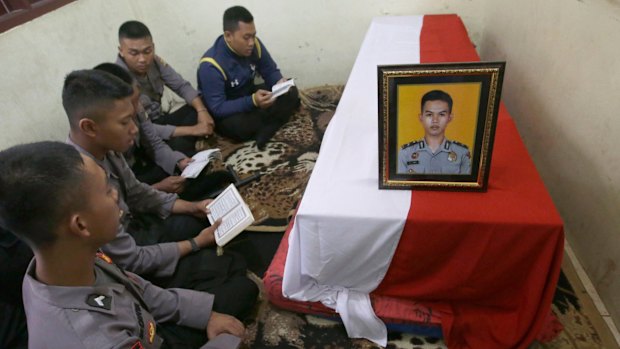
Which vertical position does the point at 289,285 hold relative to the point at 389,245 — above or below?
below

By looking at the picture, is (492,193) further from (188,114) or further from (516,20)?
(188,114)

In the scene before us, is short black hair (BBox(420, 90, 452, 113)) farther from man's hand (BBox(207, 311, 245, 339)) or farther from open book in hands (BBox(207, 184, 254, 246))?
man's hand (BBox(207, 311, 245, 339))

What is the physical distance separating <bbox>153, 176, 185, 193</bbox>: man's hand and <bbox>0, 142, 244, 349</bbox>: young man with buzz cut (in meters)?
1.04

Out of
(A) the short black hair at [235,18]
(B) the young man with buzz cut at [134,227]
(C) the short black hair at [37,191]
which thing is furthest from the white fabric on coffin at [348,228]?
Result: (A) the short black hair at [235,18]

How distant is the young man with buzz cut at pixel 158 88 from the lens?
6.96 ft

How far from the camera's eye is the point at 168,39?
2943mm

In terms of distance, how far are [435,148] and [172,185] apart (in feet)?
4.65

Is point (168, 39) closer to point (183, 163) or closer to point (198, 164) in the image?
point (183, 163)

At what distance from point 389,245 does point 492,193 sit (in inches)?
12.9

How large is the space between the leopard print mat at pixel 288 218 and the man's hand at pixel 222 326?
0.38ft

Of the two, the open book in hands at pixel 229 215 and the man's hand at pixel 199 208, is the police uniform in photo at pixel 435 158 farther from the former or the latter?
the man's hand at pixel 199 208

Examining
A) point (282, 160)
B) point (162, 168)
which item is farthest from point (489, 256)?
point (162, 168)

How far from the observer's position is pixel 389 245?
1090 millimetres

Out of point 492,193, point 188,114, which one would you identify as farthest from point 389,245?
point 188,114
